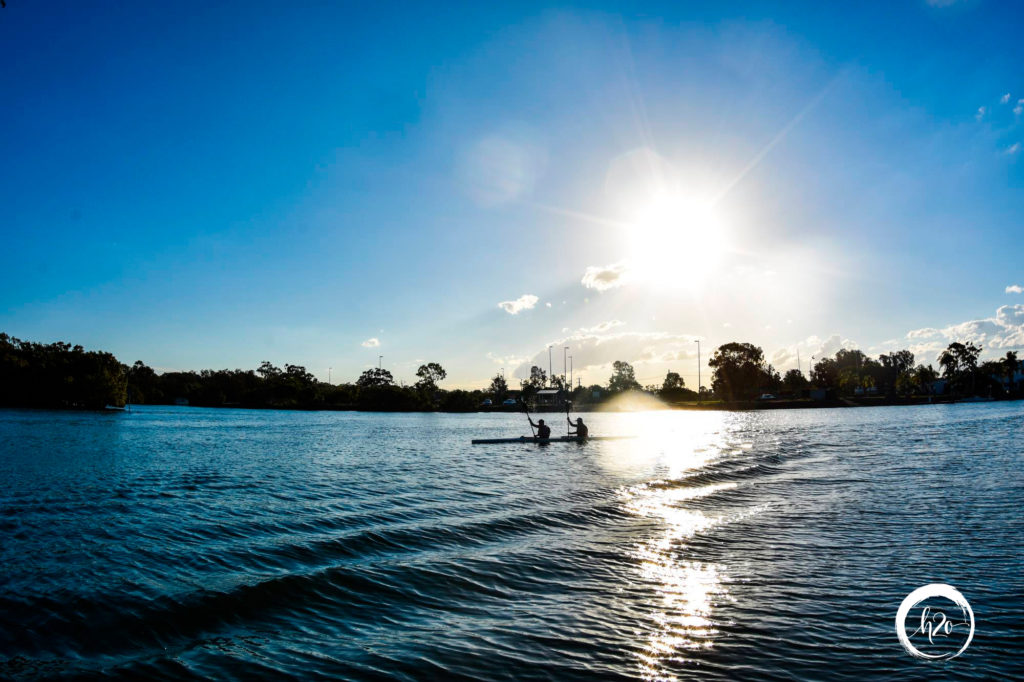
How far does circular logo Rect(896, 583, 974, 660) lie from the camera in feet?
23.4

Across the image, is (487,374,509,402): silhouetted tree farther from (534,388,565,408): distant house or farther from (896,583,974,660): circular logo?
(896,583,974,660): circular logo

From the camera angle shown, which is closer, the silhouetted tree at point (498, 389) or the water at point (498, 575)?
the water at point (498, 575)

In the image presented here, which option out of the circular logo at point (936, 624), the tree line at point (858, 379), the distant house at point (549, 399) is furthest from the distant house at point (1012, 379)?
the circular logo at point (936, 624)

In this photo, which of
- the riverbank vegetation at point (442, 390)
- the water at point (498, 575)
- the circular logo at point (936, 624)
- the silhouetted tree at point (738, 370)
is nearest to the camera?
the water at point (498, 575)

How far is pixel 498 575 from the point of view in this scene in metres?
10.3

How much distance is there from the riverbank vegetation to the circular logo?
348 feet

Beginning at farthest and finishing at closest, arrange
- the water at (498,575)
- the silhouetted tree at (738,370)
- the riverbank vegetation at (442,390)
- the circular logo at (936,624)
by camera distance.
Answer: the silhouetted tree at (738,370) → the riverbank vegetation at (442,390) → the circular logo at (936,624) → the water at (498,575)

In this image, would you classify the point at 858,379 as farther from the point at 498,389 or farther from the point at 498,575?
the point at 498,575

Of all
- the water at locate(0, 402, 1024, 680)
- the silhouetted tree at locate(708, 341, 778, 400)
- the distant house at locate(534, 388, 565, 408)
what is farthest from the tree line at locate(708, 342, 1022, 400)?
the water at locate(0, 402, 1024, 680)

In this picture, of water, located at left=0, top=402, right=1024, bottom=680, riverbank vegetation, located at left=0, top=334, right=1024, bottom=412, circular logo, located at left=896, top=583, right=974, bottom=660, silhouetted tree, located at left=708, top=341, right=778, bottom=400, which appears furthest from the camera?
silhouetted tree, located at left=708, top=341, right=778, bottom=400

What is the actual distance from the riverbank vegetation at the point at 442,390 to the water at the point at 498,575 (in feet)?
317

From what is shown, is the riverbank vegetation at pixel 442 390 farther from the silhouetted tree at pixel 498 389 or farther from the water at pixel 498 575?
the water at pixel 498 575

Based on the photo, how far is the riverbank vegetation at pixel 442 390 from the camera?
10444 centimetres

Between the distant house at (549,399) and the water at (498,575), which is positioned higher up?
the distant house at (549,399)
